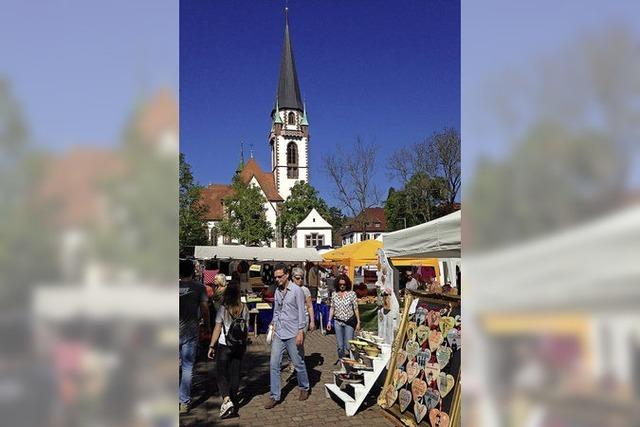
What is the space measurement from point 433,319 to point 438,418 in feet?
3.33

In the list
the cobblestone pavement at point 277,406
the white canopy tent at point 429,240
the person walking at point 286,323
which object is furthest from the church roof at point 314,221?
the person walking at point 286,323

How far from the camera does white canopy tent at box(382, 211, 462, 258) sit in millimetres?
5018

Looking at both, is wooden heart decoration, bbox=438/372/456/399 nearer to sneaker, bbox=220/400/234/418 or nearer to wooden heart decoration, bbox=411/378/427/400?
wooden heart decoration, bbox=411/378/427/400

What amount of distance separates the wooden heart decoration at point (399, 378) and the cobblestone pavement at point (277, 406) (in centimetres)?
43

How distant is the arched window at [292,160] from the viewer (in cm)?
8056

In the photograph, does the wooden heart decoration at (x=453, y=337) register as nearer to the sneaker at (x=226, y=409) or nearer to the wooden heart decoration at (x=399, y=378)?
the wooden heart decoration at (x=399, y=378)

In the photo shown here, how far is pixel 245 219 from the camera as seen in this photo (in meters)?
54.7

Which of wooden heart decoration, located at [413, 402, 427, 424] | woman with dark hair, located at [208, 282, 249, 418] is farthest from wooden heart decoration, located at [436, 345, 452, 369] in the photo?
woman with dark hair, located at [208, 282, 249, 418]
